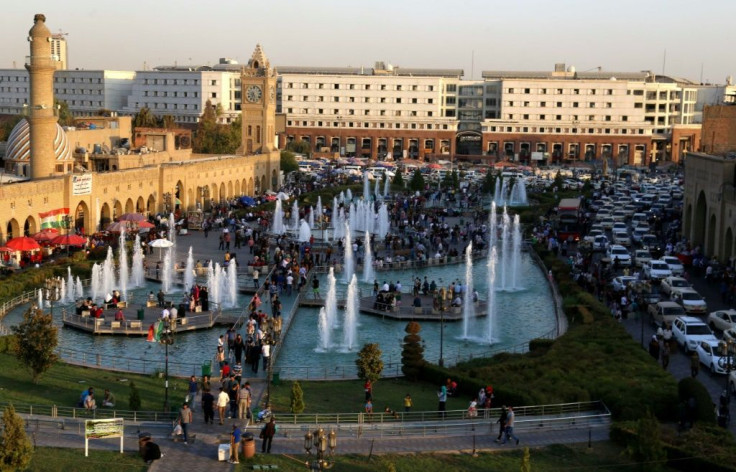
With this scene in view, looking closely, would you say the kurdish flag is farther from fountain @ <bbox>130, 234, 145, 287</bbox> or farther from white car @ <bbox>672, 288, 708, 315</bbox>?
white car @ <bbox>672, 288, 708, 315</bbox>

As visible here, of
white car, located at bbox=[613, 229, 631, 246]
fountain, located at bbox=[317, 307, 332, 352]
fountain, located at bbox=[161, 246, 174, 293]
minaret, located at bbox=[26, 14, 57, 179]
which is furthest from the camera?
minaret, located at bbox=[26, 14, 57, 179]

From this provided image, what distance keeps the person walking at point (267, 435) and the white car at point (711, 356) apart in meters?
11.7

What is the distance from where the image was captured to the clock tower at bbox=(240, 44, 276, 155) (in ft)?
282

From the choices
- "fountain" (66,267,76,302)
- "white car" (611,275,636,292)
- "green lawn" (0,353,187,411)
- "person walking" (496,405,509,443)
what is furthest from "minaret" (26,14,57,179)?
"person walking" (496,405,509,443)

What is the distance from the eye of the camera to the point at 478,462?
20.6m

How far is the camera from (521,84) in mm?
114375

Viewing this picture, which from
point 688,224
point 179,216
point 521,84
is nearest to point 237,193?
point 179,216

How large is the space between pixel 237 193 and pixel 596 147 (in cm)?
4937

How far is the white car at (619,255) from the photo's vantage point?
4569 centimetres

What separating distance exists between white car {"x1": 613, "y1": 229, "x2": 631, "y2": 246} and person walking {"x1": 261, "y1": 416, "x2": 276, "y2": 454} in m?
34.7

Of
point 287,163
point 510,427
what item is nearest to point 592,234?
point 510,427

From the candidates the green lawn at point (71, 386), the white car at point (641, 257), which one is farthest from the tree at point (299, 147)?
the green lawn at point (71, 386)

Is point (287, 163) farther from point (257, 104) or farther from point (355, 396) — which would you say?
point (355, 396)

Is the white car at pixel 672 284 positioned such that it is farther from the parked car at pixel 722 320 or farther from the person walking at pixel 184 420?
the person walking at pixel 184 420
